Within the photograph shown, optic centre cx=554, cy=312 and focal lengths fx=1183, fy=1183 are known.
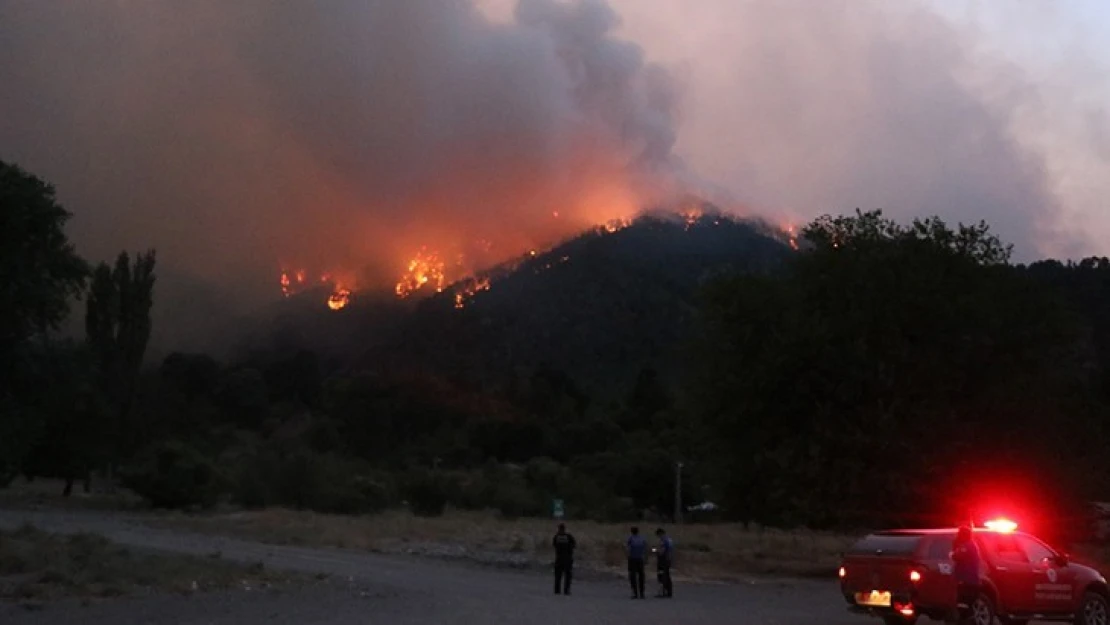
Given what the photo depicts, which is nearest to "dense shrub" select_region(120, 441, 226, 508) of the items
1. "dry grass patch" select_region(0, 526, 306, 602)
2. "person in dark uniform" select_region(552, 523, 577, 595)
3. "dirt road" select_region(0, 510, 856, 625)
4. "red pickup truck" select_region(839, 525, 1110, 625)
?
"dirt road" select_region(0, 510, 856, 625)

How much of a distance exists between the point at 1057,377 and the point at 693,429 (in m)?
10.7

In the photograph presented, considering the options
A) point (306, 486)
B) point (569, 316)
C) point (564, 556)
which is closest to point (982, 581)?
point (564, 556)

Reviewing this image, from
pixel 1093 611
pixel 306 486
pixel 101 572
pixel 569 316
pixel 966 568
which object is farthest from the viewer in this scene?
pixel 569 316

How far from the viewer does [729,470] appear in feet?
115

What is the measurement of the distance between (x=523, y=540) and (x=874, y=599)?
95.3 ft

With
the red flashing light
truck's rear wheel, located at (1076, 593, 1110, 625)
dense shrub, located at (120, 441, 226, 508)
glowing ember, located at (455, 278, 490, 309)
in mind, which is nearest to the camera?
the red flashing light

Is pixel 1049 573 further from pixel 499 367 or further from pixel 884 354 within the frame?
pixel 499 367

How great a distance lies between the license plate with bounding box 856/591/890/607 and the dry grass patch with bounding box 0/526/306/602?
12.6 meters

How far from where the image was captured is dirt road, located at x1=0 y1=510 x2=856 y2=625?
1892cm

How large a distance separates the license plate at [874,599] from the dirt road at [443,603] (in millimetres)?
2390

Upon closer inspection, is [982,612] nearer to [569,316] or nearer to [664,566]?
[664,566]

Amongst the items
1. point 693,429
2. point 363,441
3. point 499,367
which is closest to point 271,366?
point 499,367

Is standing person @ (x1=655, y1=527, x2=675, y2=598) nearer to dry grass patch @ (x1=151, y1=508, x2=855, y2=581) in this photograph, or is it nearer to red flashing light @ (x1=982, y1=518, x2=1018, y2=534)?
dry grass patch @ (x1=151, y1=508, x2=855, y2=581)

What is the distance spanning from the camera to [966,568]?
16531 mm
